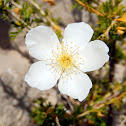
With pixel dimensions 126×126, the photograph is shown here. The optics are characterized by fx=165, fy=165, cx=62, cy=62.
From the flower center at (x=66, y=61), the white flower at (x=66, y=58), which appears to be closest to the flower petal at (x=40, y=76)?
the white flower at (x=66, y=58)

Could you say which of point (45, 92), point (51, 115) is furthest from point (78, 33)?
point (45, 92)

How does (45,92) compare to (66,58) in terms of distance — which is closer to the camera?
(66,58)

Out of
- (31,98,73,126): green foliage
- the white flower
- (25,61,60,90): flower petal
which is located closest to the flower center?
the white flower

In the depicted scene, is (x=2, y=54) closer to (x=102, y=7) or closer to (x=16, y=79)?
(x=16, y=79)

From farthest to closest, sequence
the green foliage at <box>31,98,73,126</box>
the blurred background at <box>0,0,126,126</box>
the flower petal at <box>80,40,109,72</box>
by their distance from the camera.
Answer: the green foliage at <box>31,98,73,126</box>
the blurred background at <box>0,0,126,126</box>
the flower petal at <box>80,40,109,72</box>

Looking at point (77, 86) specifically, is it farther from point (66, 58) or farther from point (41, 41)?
point (41, 41)

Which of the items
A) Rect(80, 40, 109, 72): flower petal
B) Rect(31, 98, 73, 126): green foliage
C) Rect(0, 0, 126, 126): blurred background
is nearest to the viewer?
Rect(80, 40, 109, 72): flower petal

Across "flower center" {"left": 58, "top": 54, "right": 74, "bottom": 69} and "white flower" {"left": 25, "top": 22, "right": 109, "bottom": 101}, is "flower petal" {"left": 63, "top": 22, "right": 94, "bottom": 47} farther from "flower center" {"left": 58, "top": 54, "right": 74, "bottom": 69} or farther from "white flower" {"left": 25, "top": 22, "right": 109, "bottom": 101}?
"flower center" {"left": 58, "top": 54, "right": 74, "bottom": 69}
